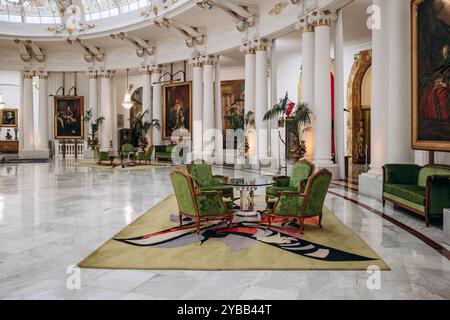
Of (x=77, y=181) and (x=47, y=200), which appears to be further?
(x=77, y=181)

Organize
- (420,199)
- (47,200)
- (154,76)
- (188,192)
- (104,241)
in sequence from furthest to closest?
(154,76)
(47,200)
(420,199)
(188,192)
(104,241)

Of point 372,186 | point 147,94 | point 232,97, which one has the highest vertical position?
point 147,94

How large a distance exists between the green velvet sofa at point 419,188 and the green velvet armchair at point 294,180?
1531 millimetres

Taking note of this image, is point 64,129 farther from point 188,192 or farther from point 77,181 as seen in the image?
point 188,192

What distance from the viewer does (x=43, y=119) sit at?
69.7ft

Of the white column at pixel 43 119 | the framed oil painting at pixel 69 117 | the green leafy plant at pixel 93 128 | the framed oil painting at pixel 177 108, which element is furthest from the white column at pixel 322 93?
the white column at pixel 43 119

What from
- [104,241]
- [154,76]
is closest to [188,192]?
[104,241]

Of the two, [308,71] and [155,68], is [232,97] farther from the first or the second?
[308,71]

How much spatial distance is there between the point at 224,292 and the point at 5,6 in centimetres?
2298

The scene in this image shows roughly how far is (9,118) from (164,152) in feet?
34.8

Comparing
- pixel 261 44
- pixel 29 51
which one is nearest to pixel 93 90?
pixel 29 51

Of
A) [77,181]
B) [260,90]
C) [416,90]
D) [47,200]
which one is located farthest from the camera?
[260,90]

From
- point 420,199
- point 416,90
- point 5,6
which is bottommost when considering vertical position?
point 420,199

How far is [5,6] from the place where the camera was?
20438 millimetres
